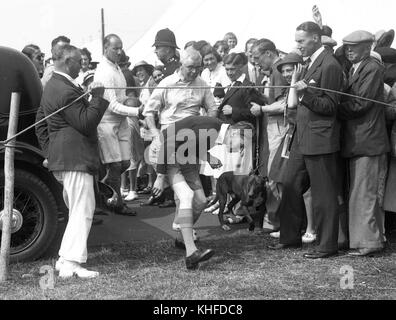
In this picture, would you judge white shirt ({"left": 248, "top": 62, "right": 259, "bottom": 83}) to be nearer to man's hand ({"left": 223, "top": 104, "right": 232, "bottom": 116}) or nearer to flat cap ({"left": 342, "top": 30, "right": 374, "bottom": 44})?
man's hand ({"left": 223, "top": 104, "right": 232, "bottom": 116})

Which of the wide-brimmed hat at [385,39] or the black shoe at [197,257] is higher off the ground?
the wide-brimmed hat at [385,39]

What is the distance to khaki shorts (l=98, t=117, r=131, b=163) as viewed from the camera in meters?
8.19

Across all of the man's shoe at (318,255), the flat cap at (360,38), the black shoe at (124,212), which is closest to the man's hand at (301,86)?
the flat cap at (360,38)

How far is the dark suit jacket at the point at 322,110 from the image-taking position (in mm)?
6102

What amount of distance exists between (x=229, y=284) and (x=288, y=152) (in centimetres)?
192

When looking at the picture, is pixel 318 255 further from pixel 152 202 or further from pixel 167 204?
pixel 152 202

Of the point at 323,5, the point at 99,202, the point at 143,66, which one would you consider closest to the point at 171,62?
the point at 143,66

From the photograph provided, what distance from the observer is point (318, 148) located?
621 centimetres

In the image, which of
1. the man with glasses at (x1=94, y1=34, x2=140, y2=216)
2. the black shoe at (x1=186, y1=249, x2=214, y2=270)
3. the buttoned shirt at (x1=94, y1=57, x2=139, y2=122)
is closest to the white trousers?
the black shoe at (x1=186, y1=249, x2=214, y2=270)

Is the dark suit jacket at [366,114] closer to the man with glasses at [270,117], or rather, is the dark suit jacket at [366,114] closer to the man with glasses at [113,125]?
the man with glasses at [270,117]

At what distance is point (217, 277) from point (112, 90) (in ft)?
10.6

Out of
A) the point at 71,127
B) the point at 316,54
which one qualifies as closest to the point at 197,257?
the point at 71,127

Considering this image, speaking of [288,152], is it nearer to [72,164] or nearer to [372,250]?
[372,250]

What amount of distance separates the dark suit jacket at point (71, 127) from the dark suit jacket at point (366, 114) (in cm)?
238
